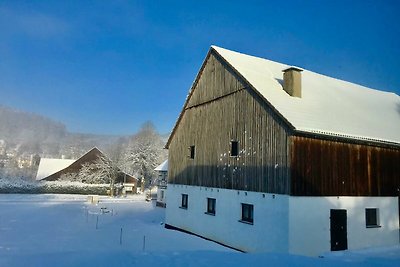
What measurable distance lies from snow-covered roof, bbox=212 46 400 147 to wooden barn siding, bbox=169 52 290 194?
0.73 metres

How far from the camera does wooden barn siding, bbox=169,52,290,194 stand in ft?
52.4

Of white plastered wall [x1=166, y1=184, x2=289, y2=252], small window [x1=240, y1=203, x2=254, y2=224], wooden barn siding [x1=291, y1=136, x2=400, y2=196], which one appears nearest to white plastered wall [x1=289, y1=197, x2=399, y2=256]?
wooden barn siding [x1=291, y1=136, x2=400, y2=196]

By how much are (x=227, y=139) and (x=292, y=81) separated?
4.93m

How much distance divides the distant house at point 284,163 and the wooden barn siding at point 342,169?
0.05m

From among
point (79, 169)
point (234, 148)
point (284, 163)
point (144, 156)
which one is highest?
point (144, 156)

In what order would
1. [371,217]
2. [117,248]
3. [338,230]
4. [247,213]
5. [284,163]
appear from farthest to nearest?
[371,217]
[247,213]
[117,248]
[338,230]
[284,163]

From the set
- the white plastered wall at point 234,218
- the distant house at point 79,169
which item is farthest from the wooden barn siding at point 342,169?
the distant house at point 79,169

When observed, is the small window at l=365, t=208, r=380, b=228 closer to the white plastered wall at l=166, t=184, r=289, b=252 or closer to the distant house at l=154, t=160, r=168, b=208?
the white plastered wall at l=166, t=184, r=289, b=252

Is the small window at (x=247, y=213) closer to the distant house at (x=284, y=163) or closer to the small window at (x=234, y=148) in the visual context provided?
the distant house at (x=284, y=163)

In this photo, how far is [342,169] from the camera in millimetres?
16531

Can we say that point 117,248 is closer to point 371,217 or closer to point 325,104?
point 371,217

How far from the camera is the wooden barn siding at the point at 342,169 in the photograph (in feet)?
49.6

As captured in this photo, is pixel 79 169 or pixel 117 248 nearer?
pixel 117 248

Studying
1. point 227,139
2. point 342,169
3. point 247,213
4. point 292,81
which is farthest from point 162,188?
point 342,169
